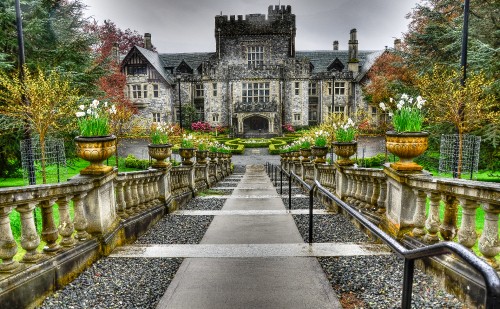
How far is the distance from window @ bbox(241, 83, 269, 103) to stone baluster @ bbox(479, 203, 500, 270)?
43213 mm

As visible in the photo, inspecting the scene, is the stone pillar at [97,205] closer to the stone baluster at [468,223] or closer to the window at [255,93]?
the stone baluster at [468,223]

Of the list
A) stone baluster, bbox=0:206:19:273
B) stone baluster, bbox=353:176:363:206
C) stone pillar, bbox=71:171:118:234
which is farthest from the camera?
stone baluster, bbox=353:176:363:206

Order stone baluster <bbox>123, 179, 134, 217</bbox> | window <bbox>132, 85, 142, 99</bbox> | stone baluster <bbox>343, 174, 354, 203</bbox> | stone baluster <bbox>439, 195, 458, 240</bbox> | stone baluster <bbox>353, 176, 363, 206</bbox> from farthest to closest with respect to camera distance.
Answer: window <bbox>132, 85, 142, 99</bbox>
stone baluster <bbox>343, 174, 354, 203</bbox>
stone baluster <bbox>353, 176, 363, 206</bbox>
stone baluster <bbox>123, 179, 134, 217</bbox>
stone baluster <bbox>439, 195, 458, 240</bbox>

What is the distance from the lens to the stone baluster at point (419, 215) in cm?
411

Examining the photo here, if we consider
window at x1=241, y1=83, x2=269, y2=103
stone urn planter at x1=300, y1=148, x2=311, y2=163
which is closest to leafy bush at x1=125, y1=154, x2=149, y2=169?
stone urn planter at x1=300, y1=148, x2=311, y2=163

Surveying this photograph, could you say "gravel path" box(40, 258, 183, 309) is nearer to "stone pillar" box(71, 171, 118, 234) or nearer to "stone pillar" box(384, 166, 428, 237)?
"stone pillar" box(71, 171, 118, 234)

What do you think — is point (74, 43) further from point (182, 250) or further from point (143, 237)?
point (182, 250)

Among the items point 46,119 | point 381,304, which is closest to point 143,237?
point 381,304

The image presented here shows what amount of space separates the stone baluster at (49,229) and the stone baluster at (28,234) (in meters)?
0.27

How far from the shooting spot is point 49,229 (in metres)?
3.63

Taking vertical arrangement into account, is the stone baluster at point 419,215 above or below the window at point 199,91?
below

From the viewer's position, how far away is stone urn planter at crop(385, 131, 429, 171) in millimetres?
4396

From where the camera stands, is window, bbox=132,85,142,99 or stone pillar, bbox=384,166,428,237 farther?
window, bbox=132,85,142,99

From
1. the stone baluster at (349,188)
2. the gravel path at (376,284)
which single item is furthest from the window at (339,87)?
the gravel path at (376,284)
